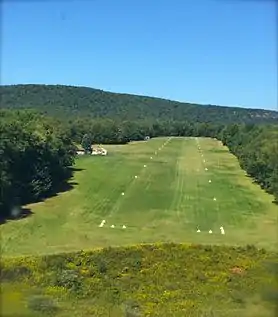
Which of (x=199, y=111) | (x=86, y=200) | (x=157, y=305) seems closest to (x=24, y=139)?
(x=86, y=200)

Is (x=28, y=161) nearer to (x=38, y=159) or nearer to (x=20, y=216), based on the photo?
(x=38, y=159)

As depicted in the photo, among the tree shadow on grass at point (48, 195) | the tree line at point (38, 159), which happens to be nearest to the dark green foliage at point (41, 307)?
the tree shadow on grass at point (48, 195)

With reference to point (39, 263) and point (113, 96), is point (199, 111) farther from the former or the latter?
point (39, 263)

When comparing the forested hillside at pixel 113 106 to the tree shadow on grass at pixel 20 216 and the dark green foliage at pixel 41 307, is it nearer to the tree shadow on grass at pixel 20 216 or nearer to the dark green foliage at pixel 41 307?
the tree shadow on grass at pixel 20 216

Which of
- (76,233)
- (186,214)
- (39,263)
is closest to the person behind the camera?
(39,263)

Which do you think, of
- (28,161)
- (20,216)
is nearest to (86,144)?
(28,161)

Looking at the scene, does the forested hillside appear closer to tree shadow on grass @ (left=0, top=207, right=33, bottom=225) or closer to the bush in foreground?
tree shadow on grass @ (left=0, top=207, right=33, bottom=225)
